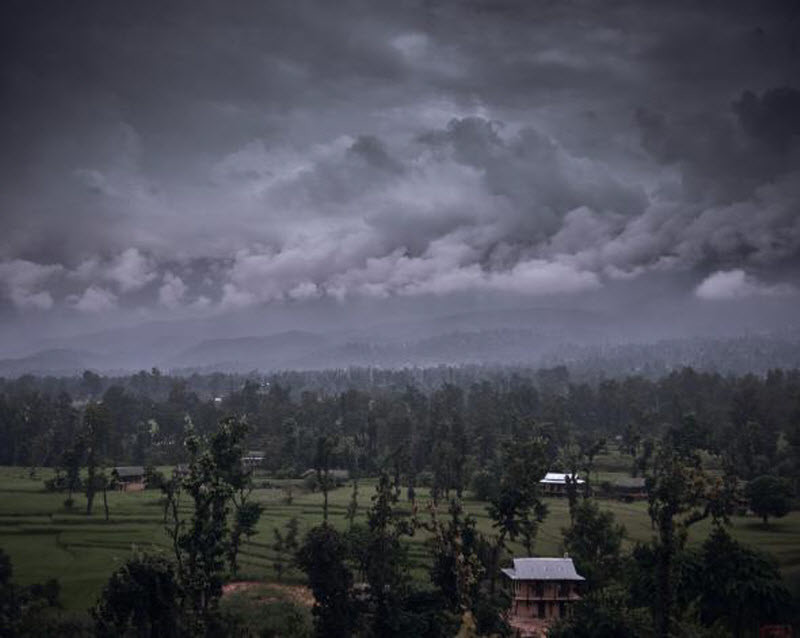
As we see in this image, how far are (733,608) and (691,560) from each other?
4.19 meters

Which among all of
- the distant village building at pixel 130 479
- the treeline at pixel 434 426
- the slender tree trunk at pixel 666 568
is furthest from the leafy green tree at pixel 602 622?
the distant village building at pixel 130 479

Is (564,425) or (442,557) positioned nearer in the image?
(442,557)

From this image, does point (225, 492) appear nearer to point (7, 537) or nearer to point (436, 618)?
point (436, 618)

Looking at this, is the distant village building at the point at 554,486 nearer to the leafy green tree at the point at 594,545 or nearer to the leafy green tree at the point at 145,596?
the leafy green tree at the point at 594,545

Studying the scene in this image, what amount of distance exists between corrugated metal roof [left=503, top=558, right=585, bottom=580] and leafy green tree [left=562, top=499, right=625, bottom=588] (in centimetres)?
131

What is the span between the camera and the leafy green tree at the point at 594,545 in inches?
2362

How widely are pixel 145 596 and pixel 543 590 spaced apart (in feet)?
115

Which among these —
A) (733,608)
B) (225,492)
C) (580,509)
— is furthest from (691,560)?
(225,492)

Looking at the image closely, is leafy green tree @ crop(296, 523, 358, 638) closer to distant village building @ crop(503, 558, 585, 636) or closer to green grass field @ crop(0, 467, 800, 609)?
green grass field @ crop(0, 467, 800, 609)

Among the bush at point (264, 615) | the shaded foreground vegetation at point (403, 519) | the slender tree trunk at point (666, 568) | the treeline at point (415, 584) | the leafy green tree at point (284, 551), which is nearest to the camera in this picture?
the slender tree trunk at point (666, 568)

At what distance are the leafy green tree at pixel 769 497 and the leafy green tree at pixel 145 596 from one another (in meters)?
69.9

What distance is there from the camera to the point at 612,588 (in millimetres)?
54156

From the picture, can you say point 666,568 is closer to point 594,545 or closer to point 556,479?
point 594,545

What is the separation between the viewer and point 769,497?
82438mm
